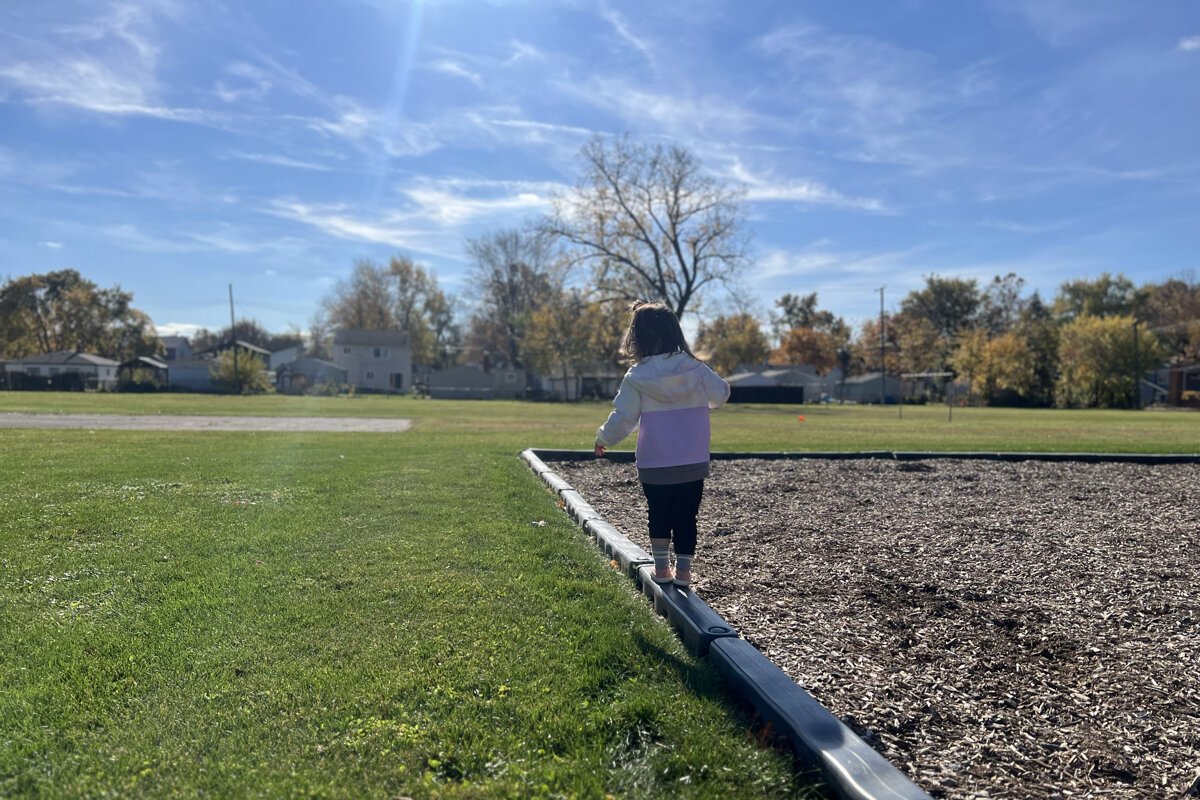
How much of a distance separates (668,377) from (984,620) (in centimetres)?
215

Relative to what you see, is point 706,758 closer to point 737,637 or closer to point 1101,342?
point 737,637

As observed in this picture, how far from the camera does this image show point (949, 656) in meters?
3.64

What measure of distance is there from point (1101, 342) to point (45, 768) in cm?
7081

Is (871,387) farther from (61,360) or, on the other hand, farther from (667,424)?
(667,424)

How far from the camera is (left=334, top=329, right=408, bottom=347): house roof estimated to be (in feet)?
268

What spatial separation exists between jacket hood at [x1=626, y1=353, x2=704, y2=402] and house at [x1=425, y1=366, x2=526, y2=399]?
68.0 m

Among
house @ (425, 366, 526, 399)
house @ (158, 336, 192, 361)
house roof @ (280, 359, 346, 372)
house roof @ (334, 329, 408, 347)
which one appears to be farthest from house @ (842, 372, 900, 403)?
house @ (158, 336, 192, 361)

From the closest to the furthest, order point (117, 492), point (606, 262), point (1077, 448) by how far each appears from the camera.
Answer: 1. point (117, 492)
2. point (1077, 448)
3. point (606, 262)

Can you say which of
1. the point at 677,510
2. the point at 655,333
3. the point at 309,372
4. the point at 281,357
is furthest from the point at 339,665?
the point at 281,357

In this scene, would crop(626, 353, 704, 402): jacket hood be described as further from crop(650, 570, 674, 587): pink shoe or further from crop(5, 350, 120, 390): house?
crop(5, 350, 120, 390): house

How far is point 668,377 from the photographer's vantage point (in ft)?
14.1

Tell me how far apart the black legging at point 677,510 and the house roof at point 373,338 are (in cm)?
8136

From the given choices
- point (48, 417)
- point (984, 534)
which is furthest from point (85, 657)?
point (48, 417)

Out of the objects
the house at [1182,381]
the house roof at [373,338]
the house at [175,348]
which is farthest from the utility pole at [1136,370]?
the house at [175,348]
